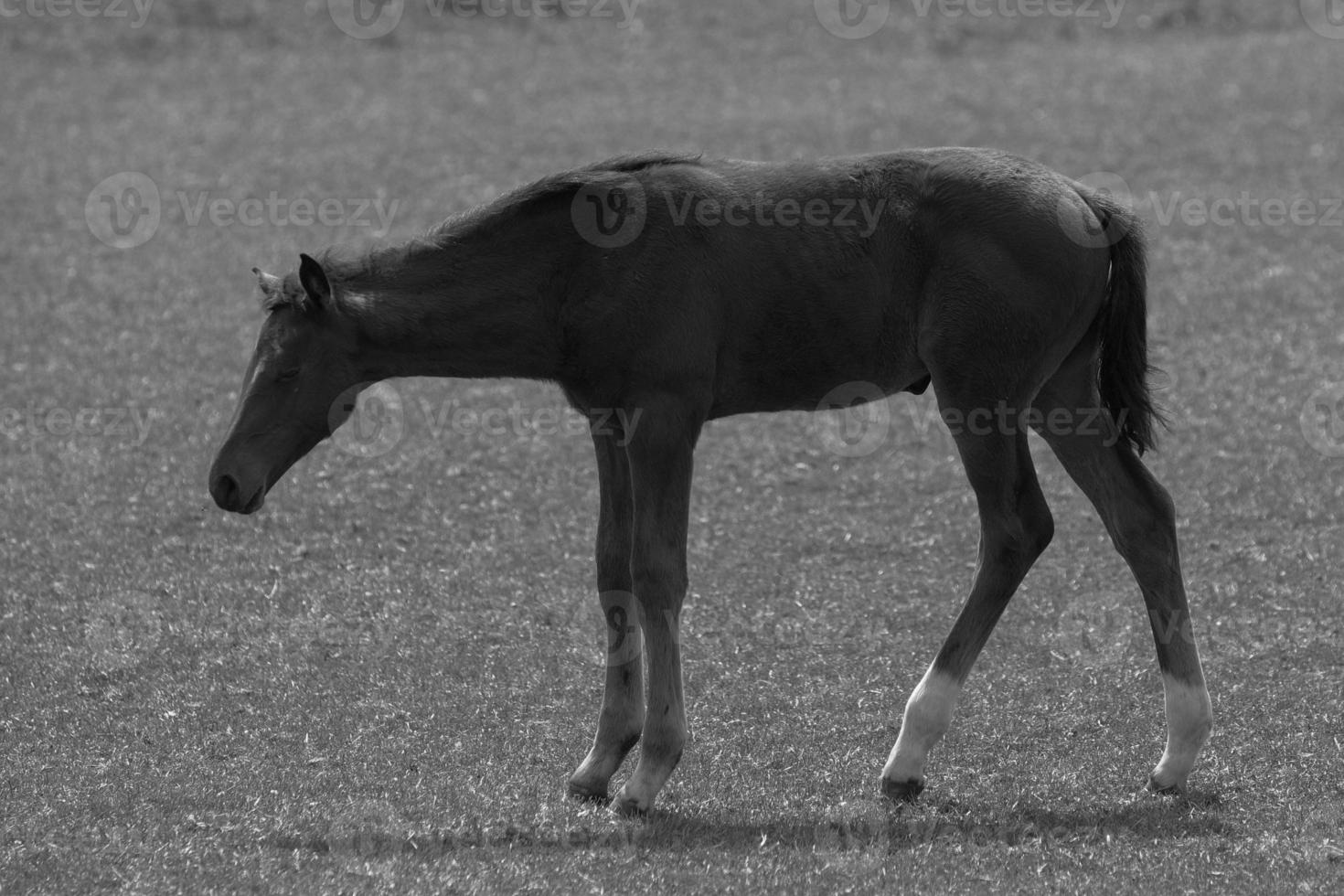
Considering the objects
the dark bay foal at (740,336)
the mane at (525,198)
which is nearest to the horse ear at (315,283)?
the dark bay foal at (740,336)

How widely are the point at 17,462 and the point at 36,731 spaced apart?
5.38 metres

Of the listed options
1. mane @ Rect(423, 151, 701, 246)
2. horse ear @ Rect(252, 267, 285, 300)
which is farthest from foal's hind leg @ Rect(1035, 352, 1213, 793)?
horse ear @ Rect(252, 267, 285, 300)

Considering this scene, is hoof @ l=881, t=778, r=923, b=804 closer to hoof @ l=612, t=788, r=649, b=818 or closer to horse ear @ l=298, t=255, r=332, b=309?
hoof @ l=612, t=788, r=649, b=818

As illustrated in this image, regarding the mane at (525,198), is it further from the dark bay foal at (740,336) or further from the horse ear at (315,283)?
the horse ear at (315,283)

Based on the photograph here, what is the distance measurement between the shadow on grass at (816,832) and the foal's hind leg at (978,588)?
9.1 inches

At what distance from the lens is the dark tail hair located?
7.59 meters

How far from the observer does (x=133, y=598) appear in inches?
424

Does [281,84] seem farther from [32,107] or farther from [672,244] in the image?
[672,244]

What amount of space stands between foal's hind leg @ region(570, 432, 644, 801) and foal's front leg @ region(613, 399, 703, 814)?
0.25 m

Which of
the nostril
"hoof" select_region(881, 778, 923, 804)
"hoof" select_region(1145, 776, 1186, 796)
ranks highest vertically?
the nostril

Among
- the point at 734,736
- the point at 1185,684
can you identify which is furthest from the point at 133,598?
the point at 1185,684

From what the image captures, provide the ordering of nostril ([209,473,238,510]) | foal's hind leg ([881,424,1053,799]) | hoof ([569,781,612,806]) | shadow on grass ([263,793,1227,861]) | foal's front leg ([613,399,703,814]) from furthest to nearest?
hoof ([569,781,612,806]), foal's hind leg ([881,424,1053,799]), foal's front leg ([613,399,703,814]), nostril ([209,473,238,510]), shadow on grass ([263,793,1227,861])

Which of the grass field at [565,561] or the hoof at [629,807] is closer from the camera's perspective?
the grass field at [565,561]

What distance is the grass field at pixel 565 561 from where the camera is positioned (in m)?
7.02
